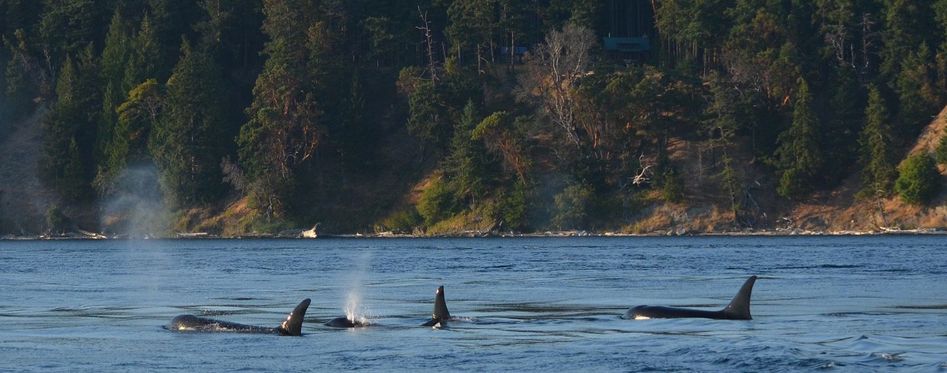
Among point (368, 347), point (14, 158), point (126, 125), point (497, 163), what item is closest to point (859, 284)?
point (368, 347)

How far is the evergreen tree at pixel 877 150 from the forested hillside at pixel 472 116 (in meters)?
0.21

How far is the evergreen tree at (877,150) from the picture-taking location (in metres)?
107

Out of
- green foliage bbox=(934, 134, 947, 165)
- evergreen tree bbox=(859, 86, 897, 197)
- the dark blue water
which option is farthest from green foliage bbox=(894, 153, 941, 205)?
the dark blue water

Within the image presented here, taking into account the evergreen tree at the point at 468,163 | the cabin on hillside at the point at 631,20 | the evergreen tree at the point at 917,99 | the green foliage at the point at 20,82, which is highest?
the cabin on hillside at the point at 631,20

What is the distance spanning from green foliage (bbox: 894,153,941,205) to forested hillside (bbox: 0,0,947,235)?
15 centimetres

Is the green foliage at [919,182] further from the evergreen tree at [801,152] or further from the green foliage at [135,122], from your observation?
the green foliage at [135,122]

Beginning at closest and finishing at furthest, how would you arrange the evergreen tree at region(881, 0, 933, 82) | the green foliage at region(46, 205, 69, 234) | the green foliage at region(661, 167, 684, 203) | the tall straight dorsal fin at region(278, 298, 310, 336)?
the tall straight dorsal fin at region(278, 298, 310, 336) < the green foliage at region(661, 167, 684, 203) < the evergreen tree at region(881, 0, 933, 82) < the green foliage at region(46, 205, 69, 234)

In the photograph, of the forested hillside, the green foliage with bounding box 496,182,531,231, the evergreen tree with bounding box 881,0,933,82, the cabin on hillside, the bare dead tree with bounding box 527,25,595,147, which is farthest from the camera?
the cabin on hillside

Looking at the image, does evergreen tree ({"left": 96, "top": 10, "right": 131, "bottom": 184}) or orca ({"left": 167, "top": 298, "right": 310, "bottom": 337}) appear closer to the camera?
orca ({"left": 167, "top": 298, "right": 310, "bottom": 337})

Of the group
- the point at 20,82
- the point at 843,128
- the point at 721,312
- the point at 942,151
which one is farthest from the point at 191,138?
the point at 721,312

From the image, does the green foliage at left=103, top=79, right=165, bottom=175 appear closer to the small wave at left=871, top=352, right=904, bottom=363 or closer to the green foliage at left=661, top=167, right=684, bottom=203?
the green foliage at left=661, top=167, right=684, bottom=203


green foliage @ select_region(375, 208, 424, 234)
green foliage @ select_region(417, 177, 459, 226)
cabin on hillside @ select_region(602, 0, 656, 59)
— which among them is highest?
cabin on hillside @ select_region(602, 0, 656, 59)

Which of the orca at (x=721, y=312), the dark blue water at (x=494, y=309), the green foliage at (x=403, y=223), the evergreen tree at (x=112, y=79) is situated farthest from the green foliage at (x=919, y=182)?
the orca at (x=721, y=312)

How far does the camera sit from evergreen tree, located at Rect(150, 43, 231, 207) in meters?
124
